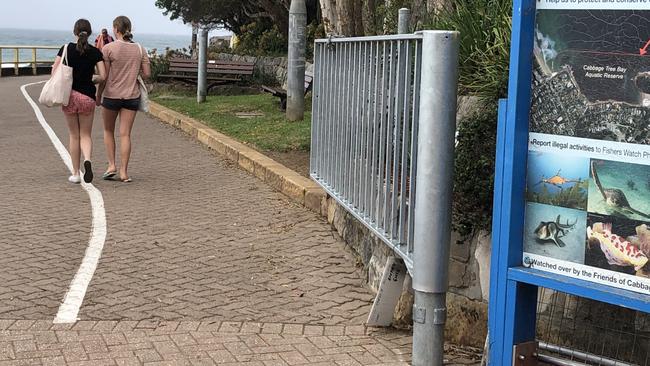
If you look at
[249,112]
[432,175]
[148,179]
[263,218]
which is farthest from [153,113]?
[432,175]

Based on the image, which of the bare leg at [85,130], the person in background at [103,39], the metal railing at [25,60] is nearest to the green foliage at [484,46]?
the bare leg at [85,130]

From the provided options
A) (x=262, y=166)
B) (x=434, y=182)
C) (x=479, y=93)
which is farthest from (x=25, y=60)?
(x=434, y=182)

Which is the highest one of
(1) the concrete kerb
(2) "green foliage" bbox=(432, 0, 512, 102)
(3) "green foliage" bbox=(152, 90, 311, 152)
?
(2) "green foliage" bbox=(432, 0, 512, 102)

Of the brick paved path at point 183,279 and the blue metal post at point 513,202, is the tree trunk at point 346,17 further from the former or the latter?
the blue metal post at point 513,202

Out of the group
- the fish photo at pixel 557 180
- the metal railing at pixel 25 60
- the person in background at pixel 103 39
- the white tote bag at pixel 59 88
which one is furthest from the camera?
the metal railing at pixel 25 60

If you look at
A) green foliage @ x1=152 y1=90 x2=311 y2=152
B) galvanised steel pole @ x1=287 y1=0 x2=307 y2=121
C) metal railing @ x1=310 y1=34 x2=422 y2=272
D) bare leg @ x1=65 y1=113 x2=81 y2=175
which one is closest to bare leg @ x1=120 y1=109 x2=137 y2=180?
bare leg @ x1=65 y1=113 x2=81 y2=175

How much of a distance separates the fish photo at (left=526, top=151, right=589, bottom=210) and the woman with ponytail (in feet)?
22.8

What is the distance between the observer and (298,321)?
17.0ft

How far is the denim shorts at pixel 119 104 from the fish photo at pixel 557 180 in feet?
23.0

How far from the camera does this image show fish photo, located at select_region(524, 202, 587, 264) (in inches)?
134

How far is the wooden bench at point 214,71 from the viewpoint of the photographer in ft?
72.8

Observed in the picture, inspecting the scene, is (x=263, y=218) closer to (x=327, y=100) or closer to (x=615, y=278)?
(x=327, y=100)

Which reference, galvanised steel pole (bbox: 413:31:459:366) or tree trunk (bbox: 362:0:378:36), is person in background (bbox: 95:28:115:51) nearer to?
tree trunk (bbox: 362:0:378:36)

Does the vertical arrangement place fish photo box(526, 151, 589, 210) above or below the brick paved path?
above
